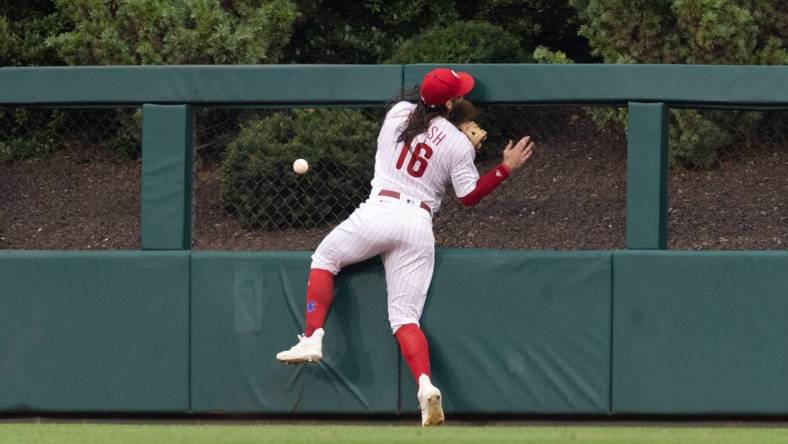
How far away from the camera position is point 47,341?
23.4 ft

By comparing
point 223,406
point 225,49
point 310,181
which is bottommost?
point 223,406

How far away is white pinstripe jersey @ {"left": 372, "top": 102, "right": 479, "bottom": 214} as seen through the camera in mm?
6816

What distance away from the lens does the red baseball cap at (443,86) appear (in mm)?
6688

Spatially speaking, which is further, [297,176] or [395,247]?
[297,176]

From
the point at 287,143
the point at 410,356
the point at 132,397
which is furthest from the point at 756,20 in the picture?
the point at 132,397

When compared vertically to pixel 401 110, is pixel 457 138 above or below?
below

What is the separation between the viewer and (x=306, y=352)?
262 inches

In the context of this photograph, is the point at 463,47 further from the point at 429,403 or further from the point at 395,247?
the point at 429,403

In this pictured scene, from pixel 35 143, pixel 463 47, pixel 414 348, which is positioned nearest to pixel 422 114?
pixel 414 348

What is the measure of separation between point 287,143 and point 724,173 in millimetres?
2752

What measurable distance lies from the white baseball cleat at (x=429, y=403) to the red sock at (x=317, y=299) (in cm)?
63

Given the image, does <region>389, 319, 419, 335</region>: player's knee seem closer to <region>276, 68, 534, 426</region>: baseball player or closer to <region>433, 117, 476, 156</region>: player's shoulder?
<region>276, 68, 534, 426</region>: baseball player

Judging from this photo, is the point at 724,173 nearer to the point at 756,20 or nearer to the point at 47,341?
the point at 756,20

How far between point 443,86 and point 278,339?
64.2 inches
